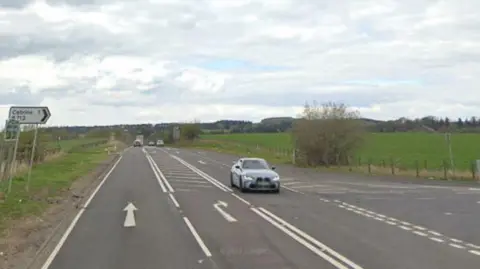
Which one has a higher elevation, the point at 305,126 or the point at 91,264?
the point at 305,126

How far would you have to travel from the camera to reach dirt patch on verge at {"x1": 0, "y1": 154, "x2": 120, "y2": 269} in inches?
465

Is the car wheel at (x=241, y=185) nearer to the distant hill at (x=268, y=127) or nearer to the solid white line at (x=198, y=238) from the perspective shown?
the solid white line at (x=198, y=238)

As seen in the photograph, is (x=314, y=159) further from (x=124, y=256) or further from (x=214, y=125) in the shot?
(x=214, y=125)

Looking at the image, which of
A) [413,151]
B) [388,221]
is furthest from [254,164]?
[413,151]

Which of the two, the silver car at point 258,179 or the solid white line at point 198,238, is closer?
the solid white line at point 198,238

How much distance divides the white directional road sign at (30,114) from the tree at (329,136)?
94.3 feet

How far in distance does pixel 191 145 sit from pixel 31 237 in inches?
4230

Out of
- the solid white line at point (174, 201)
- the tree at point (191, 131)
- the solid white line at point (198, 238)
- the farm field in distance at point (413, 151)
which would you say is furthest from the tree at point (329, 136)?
the tree at point (191, 131)

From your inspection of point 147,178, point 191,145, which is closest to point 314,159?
point 147,178

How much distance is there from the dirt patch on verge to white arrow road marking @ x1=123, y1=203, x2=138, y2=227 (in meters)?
1.48

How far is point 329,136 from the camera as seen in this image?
50656mm

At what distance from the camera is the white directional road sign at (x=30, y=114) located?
24989 mm

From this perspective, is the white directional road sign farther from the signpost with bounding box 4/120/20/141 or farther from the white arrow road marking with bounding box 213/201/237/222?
the white arrow road marking with bounding box 213/201/237/222

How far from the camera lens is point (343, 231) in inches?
604
